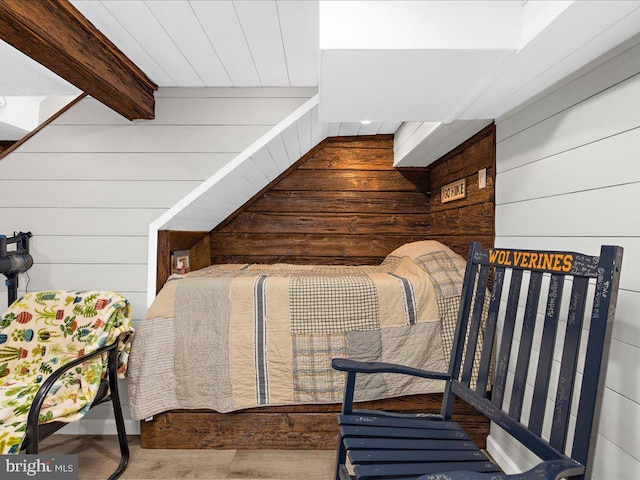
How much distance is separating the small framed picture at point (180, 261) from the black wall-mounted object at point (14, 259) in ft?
2.56

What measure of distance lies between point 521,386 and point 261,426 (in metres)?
1.33

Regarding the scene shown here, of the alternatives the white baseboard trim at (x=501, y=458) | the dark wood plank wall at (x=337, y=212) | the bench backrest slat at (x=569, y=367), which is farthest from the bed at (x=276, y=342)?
the dark wood plank wall at (x=337, y=212)

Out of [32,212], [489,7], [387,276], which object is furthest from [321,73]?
[32,212]

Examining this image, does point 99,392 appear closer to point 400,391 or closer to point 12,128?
point 400,391

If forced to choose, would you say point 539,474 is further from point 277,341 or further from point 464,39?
point 277,341

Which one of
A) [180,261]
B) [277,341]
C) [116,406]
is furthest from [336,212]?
[116,406]

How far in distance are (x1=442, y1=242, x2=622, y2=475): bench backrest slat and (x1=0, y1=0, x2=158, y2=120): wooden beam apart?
→ 1809 mm

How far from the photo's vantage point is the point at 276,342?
194cm

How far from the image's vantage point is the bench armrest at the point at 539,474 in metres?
0.79

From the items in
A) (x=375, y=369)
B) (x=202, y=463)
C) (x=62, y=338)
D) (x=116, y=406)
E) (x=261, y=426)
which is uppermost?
(x=375, y=369)

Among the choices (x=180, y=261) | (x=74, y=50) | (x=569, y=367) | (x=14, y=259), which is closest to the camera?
(x=569, y=367)

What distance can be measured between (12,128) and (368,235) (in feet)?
8.83

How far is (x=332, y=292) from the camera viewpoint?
1.97 metres

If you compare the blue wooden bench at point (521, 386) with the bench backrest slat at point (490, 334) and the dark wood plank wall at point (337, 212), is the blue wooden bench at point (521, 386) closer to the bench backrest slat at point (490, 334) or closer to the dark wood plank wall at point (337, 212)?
the bench backrest slat at point (490, 334)
